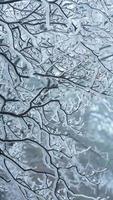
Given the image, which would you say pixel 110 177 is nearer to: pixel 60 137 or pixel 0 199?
pixel 0 199

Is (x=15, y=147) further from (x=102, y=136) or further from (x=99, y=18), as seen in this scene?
(x=102, y=136)

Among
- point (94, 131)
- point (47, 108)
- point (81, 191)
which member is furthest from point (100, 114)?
point (47, 108)

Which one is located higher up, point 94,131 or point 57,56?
point 57,56

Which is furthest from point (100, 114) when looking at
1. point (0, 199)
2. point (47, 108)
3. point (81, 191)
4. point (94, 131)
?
point (47, 108)

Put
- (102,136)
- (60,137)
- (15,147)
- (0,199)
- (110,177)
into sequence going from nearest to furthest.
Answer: (60,137) < (15,147) < (0,199) < (110,177) < (102,136)

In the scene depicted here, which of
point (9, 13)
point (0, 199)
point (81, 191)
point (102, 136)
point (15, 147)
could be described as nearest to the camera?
point (9, 13)

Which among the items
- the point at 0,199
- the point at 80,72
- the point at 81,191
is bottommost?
the point at 81,191

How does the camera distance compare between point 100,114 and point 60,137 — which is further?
point 100,114

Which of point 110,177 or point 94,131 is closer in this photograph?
point 110,177

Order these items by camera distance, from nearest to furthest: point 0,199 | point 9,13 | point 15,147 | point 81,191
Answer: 1. point 9,13
2. point 15,147
3. point 0,199
4. point 81,191
